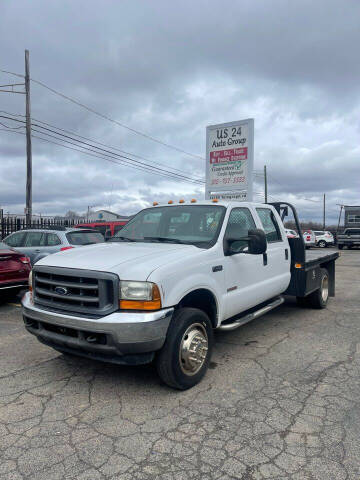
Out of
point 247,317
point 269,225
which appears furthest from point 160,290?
point 269,225

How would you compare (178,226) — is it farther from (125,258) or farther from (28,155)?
(28,155)

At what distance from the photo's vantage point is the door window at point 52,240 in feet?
29.5

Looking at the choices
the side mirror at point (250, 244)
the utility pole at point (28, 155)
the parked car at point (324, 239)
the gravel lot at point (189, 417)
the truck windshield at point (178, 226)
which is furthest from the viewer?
the parked car at point (324, 239)

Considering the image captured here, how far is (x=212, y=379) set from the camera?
3.84m

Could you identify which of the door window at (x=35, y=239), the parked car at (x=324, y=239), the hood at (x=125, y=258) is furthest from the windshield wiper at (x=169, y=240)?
the parked car at (x=324, y=239)

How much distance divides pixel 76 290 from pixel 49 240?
6.16 meters

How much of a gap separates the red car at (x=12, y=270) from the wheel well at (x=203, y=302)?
466cm

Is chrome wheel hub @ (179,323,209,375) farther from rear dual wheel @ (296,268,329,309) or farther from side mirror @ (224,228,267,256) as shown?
rear dual wheel @ (296,268,329,309)

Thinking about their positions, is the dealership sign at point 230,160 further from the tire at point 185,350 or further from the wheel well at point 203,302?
the tire at point 185,350

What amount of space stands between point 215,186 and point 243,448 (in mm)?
11632

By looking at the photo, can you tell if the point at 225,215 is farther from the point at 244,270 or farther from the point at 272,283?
the point at 272,283

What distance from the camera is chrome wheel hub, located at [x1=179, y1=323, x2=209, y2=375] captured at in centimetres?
350

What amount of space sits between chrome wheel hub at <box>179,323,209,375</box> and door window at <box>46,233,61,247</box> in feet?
20.2

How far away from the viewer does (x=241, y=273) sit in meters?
4.47
